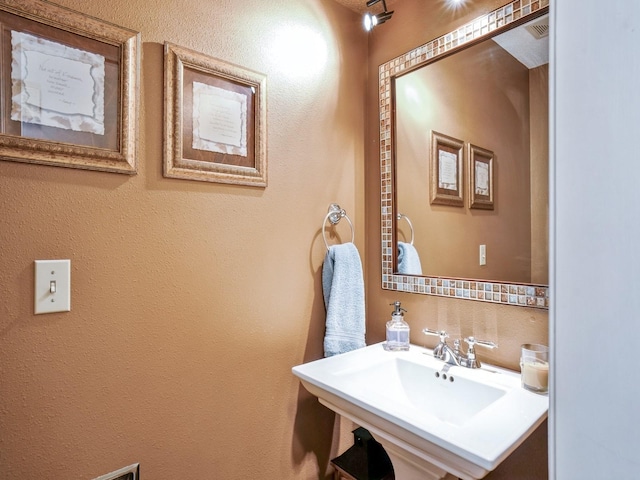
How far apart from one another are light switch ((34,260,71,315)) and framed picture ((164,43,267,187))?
36 cm

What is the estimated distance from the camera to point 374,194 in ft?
4.87

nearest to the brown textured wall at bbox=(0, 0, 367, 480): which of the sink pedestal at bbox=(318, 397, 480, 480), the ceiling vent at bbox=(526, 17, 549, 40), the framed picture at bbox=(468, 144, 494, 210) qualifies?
the sink pedestal at bbox=(318, 397, 480, 480)

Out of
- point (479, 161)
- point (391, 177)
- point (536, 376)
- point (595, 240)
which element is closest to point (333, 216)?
point (391, 177)

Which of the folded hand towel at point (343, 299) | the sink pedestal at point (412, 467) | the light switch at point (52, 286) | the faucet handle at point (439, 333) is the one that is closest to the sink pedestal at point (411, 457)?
the sink pedestal at point (412, 467)

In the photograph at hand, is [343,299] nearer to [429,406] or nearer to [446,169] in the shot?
[429,406]

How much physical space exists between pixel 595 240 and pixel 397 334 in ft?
3.29

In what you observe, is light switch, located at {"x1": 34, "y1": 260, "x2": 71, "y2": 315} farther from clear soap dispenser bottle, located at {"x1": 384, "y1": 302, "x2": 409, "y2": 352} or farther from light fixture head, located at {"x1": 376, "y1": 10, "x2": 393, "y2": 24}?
light fixture head, located at {"x1": 376, "y1": 10, "x2": 393, "y2": 24}

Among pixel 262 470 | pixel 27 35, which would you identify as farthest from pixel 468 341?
pixel 27 35

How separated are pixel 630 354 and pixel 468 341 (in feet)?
2.87

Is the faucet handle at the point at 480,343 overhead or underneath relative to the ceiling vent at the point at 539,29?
underneath

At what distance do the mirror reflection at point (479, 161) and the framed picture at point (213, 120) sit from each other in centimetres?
61

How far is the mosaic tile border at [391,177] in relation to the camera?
1028mm

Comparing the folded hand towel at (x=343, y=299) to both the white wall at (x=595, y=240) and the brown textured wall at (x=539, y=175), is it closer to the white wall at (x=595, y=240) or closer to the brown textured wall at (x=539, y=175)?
the brown textured wall at (x=539, y=175)

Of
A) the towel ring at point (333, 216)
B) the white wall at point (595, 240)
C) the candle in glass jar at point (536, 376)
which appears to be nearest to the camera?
the white wall at point (595, 240)
